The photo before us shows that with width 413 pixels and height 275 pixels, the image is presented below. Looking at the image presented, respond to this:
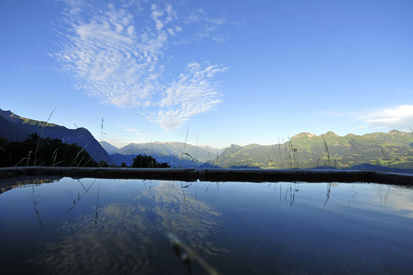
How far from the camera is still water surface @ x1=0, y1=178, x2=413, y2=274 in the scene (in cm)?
92

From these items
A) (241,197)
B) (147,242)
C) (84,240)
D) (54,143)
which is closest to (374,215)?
(241,197)

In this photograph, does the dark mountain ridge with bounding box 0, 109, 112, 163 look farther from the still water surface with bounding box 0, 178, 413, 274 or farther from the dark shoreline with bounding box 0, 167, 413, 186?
the still water surface with bounding box 0, 178, 413, 274

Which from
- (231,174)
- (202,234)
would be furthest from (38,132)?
(202,234)

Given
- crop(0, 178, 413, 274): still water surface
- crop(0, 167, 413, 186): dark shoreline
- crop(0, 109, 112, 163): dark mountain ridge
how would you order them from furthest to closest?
crop(0, 109, 112, 163): dark mountain ridge
crop(0, 167, 413, 186): dark shoreline
crop(0, 178, 413, 274): still water surface

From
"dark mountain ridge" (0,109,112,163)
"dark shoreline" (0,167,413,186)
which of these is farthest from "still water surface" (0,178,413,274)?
"dark mountain ridge" (0,109,112,163)

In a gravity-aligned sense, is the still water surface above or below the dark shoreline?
below

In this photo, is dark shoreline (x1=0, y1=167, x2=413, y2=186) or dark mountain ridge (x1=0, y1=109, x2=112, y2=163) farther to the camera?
dark mountain ridge (x1=0, y1=109, x2=112, y2=163)

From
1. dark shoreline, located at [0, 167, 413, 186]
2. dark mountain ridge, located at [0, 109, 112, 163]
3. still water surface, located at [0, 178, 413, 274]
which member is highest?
dark mountain ridge, located at [0, 109, 112, 163]

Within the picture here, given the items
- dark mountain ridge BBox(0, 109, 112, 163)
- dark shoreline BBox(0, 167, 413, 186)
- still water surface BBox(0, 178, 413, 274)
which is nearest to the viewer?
still water surface BBox(0, 178, 413, 274)

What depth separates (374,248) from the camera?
3.71 ft

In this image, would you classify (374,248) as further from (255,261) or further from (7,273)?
(7,273)

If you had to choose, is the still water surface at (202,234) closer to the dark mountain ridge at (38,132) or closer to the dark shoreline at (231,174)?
the dark shoreline at (231,174)

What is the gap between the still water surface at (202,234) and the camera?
36.4 inches

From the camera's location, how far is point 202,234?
1.26 meters
